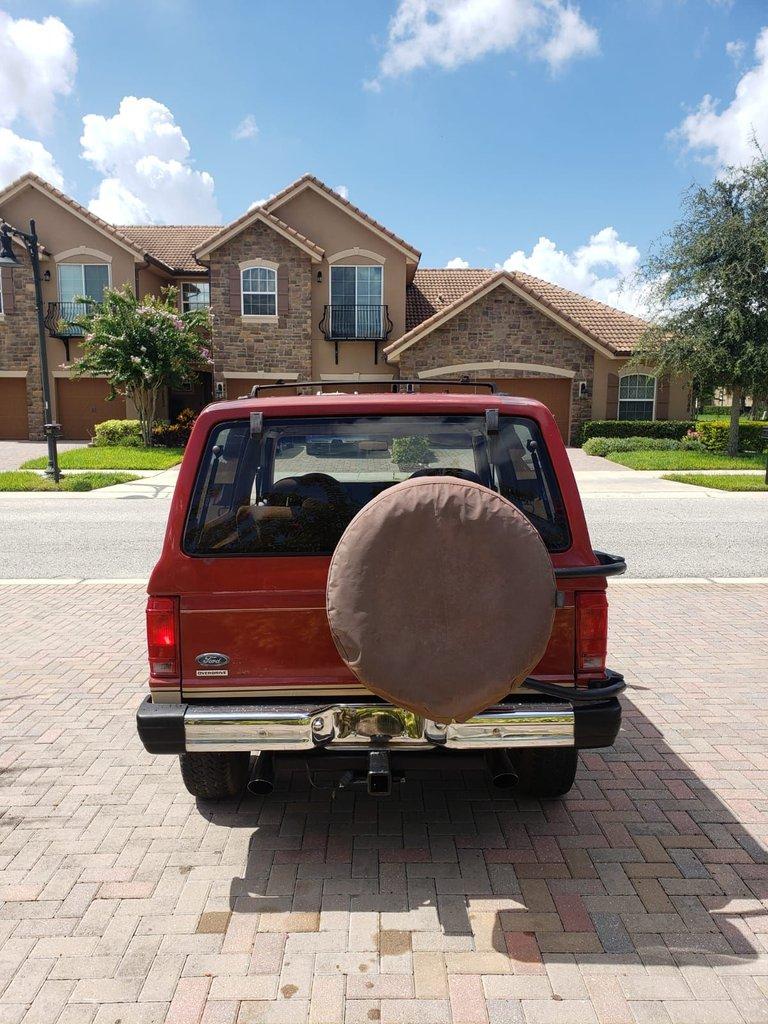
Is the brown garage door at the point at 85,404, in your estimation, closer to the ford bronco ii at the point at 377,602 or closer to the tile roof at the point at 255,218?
the tile roof at the point at 255,218

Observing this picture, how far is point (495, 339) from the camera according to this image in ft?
81.4

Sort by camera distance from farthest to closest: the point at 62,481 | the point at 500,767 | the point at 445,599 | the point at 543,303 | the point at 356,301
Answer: the point at 356,301 → the point at 543,303 → the point at 62,481 → the point at 500,767 → the point at 445,599

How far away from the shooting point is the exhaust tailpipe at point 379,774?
2.85m

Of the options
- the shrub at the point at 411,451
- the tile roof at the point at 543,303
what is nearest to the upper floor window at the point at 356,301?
the tile roof at the point at 543,303

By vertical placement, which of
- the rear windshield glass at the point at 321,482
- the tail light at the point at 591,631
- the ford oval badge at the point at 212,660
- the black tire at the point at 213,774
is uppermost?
the rear windshield glass at the point at 321,482

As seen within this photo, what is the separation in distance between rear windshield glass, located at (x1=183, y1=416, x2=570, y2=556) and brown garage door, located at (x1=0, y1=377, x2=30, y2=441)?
27363 mm

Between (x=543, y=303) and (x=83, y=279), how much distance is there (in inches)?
652

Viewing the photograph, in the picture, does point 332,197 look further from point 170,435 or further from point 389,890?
point 389,890

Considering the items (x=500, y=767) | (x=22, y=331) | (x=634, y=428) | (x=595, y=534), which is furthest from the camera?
(x=22, y=331)

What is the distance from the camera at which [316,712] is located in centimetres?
287

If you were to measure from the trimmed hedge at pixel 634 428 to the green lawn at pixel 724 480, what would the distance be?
22.4 ft

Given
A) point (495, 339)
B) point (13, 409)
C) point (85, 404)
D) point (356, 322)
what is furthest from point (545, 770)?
point (13, 409)

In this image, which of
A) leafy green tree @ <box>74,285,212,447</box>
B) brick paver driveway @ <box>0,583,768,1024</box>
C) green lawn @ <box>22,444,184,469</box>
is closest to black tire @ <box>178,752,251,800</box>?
brick paver driveway @ <box>0,583,768,1024</box>

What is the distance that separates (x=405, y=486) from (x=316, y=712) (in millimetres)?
965
